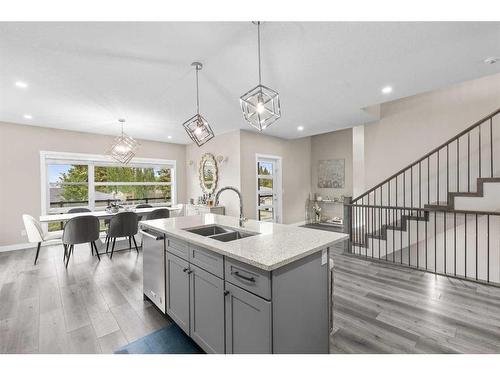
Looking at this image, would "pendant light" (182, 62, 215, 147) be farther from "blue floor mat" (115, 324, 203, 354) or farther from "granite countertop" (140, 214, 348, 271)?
"blue floor mat" (115, 324, 203, 354)

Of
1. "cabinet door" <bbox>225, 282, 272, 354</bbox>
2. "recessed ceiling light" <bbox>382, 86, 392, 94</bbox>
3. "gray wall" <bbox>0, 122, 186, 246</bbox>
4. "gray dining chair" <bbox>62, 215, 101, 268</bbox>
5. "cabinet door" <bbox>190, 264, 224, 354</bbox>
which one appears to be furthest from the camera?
"gray wall" <bbox>0, 122, 186, 246</bbox>

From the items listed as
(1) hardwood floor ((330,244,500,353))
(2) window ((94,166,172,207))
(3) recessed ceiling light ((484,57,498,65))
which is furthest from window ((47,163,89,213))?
(3) recessed ceiling light ((484,57,498,65))

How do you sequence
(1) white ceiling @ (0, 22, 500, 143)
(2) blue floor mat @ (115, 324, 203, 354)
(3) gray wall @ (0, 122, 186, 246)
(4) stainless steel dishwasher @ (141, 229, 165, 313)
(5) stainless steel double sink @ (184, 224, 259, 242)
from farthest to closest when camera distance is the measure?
(3) gray wall @ (0, 122, 186, 246), (4) stainless steel dishwasher @ (141, 229, 165, 313), (5) stainless steel double sink @ (184, 224, 259, 242), (1) white ceiling @ (0, 22, 500, 143), (2) blue floor mat @ (115, 324, 203, 354)

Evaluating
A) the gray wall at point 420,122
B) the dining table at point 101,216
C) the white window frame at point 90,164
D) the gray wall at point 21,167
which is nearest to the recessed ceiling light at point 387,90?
A: the gray wall at point 420,122

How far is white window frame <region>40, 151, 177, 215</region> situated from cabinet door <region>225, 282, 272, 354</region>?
5452 millimetres

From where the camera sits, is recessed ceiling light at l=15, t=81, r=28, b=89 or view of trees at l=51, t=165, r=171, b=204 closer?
recessed ceiling light at l=15, t=81, r=28, b=89

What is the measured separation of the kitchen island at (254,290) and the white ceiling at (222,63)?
1697 millimetres

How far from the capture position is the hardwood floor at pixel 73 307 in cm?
192

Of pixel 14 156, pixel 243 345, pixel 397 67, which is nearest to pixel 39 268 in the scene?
pixel 14 156

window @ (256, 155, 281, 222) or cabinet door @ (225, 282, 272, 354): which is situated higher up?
window @ (256, 155, 281, 222)

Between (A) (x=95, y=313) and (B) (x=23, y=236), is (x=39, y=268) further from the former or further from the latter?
(A) (x=95, y=313)

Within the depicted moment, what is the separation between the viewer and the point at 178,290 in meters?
1.99

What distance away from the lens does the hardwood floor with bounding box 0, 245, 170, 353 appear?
1923 mm

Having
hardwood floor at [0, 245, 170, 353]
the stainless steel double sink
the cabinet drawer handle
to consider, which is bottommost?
hardwood floor at [0, 245, 170, 353]
